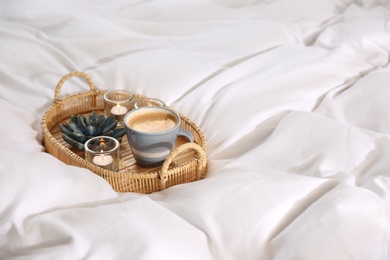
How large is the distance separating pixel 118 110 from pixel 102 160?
156mm

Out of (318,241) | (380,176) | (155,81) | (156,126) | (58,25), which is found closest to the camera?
(318,241)

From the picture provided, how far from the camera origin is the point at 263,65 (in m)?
0.96

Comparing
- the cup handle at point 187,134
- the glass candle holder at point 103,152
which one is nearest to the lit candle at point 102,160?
the glass candle holder at point 103,152

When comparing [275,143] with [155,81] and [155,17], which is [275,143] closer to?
[155,81]

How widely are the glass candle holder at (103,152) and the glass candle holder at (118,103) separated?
0.10 metres

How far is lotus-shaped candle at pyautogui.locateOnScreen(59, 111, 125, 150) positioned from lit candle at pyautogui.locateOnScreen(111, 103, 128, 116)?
39 mm

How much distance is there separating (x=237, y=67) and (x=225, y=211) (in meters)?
0.45

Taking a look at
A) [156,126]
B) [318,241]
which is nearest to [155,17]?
[156,126]

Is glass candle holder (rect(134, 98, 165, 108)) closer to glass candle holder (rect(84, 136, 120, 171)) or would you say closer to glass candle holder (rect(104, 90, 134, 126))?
glass candle holder (rect(104, 90, 134, 126))

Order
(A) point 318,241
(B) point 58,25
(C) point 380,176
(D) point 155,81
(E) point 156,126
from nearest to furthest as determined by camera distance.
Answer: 1. (A) point 318,241
2. (C) point 380,176
3. (E) point 156,126
4. (D) point 155,81
5. (B) point 58,25

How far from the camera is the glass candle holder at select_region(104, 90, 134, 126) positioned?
819 millimetres

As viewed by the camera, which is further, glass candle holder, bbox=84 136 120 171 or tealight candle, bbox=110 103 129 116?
tealight candle, bbox=110 103 129 116

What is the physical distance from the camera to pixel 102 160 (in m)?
0.68

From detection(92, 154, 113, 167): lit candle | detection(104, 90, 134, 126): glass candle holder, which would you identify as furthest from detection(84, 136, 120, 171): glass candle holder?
→ detection(104, 90, 134, 126): glass candle holder
